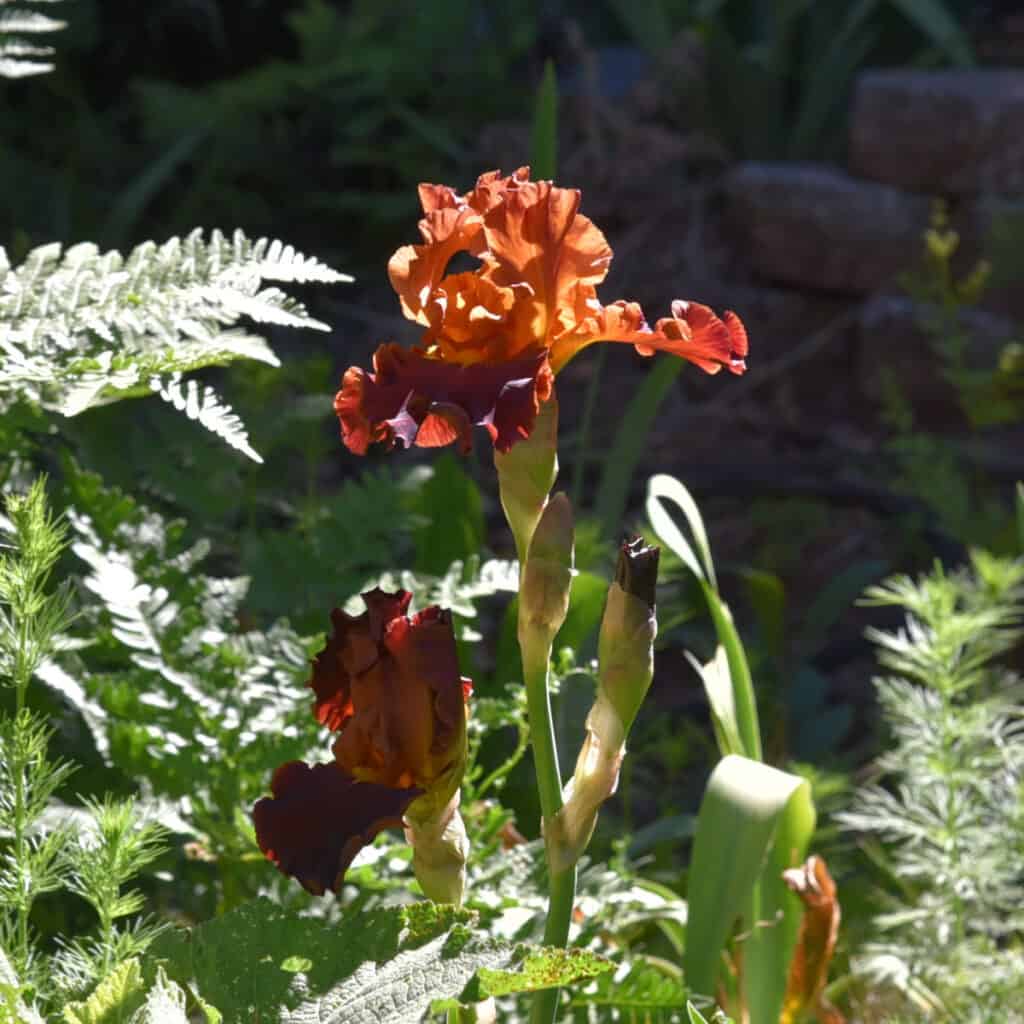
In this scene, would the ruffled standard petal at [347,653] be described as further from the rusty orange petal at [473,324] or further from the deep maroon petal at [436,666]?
the rusty orange petal at [473,324]

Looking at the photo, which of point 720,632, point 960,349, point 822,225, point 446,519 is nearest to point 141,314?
point 720,632

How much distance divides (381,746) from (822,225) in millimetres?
3193

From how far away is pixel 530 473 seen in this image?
2.95 ft

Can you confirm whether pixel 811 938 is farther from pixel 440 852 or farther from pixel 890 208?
pixel 890 208

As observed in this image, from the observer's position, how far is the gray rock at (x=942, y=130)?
12.1 feet

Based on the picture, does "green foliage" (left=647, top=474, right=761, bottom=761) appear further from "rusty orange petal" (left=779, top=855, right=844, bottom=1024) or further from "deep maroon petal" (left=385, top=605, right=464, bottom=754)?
"deep maroon petal" (left=385, top=605, right=464, bottom=754)

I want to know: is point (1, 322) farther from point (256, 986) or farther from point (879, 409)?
point (879, 409)

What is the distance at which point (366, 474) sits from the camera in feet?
4.98

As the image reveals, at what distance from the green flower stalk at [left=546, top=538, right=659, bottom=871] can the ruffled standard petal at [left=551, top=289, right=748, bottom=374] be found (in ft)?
0.36

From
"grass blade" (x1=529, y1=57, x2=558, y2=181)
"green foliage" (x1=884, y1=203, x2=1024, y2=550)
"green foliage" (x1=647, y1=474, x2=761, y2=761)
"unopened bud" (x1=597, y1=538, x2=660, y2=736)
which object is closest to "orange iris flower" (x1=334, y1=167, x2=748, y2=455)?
"unopened bud" (x1=597, y1=538, x2=660, y2=736)

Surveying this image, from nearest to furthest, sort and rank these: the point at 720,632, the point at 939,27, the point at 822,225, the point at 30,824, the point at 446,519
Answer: the point at 30,824, the point at 720,632, the point at 446,519, the point at 822,225, the point at 939,27

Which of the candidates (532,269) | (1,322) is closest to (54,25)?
(1,322)

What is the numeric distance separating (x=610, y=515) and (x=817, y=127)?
2.54 meters

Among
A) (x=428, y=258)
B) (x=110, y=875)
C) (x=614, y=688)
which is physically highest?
(x=428, y=258)
